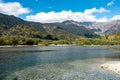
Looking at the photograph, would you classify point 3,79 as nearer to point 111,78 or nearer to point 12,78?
point 12,78

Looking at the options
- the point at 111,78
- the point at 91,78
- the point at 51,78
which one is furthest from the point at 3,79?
the point at 111,78

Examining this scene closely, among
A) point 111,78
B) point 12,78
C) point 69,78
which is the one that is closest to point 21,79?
point 12,78

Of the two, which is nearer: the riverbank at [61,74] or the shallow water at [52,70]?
the riverbank at [61,74]

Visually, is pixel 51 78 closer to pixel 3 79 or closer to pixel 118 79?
pixel 3 79

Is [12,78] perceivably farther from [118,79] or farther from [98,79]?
[118,79]

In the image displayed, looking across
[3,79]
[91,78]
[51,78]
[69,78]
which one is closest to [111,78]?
[91,78]

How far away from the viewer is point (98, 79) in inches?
1666

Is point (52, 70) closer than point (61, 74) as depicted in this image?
No

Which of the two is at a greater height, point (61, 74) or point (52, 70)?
point (61, 74)

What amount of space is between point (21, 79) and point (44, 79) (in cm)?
496

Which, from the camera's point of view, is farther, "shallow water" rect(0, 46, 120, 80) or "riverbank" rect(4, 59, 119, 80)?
"shallow water" rect(0, 46, 120, 80)

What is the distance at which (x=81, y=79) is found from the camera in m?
42.2

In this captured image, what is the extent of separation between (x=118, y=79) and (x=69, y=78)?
10618 mm

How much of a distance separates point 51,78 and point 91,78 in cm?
889
